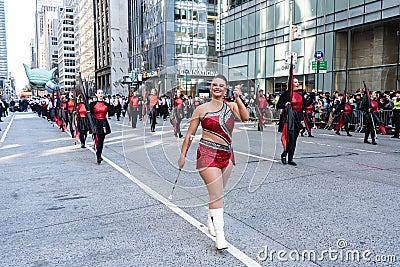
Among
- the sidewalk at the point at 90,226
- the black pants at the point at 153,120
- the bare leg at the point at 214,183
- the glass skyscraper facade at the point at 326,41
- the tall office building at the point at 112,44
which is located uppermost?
the tall office building at the point at 112,44

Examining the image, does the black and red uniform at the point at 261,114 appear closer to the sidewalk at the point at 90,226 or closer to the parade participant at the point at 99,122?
the sidewalk at the point at 90,226

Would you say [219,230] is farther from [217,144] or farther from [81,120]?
[81,120]

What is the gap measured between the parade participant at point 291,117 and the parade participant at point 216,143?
4.31 meters

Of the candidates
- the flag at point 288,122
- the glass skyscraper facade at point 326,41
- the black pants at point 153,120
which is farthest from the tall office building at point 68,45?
the flag at point 288,122

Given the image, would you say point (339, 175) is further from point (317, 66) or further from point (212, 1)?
point (212, 1)

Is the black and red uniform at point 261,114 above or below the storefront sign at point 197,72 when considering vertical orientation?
below

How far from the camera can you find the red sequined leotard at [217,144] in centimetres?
382

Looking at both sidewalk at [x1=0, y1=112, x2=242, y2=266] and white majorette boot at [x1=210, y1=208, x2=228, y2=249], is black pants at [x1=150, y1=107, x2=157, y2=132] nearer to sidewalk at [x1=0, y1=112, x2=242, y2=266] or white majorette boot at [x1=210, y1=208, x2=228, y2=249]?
sidewalk at [x1=0, y1=112, x2=242, y2=266]

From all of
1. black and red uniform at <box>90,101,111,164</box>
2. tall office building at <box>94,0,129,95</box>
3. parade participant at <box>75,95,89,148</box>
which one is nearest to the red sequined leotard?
black and red uniform at <box>90,101,111,164</box>

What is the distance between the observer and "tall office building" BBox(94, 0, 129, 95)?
275 ft

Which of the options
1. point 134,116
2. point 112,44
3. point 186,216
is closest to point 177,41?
point 134,116

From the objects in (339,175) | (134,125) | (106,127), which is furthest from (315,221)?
(106,127)

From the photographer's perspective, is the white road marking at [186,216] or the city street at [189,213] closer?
the white road marking at [186,216]

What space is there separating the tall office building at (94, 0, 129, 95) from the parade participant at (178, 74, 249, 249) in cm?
7898
